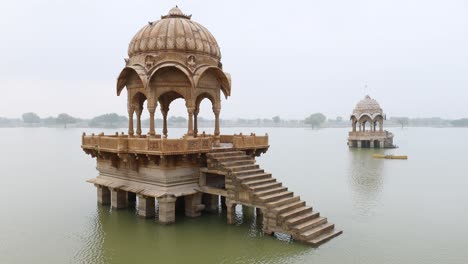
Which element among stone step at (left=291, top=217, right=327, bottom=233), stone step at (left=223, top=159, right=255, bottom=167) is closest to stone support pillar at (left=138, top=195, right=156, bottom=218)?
stone step at (left=223, top=159, right=255, bottom=167)

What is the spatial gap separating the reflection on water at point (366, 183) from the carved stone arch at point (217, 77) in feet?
28.2

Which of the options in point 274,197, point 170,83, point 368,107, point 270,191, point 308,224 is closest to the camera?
point 308,224

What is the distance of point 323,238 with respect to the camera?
1346 centimetres

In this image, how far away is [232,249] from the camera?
43.0 feet

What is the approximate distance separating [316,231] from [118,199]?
30.7ft

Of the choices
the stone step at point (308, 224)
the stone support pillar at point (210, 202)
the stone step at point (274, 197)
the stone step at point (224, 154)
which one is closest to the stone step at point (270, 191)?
the stone step at point (274, 197)

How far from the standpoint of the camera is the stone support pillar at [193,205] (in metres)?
16.6

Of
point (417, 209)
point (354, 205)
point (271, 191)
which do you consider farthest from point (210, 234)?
point (417, 209)

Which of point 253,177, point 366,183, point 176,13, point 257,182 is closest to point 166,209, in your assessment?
point 253,177

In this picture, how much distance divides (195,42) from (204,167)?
5583 mm

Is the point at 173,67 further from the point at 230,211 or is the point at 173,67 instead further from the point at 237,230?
the point at 237,230

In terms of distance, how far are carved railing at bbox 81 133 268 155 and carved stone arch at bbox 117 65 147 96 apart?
8.50ft

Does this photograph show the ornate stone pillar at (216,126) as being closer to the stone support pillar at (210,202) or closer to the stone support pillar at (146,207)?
the stone support pillar at (210,202)

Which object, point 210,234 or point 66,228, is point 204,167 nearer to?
point 210,234
